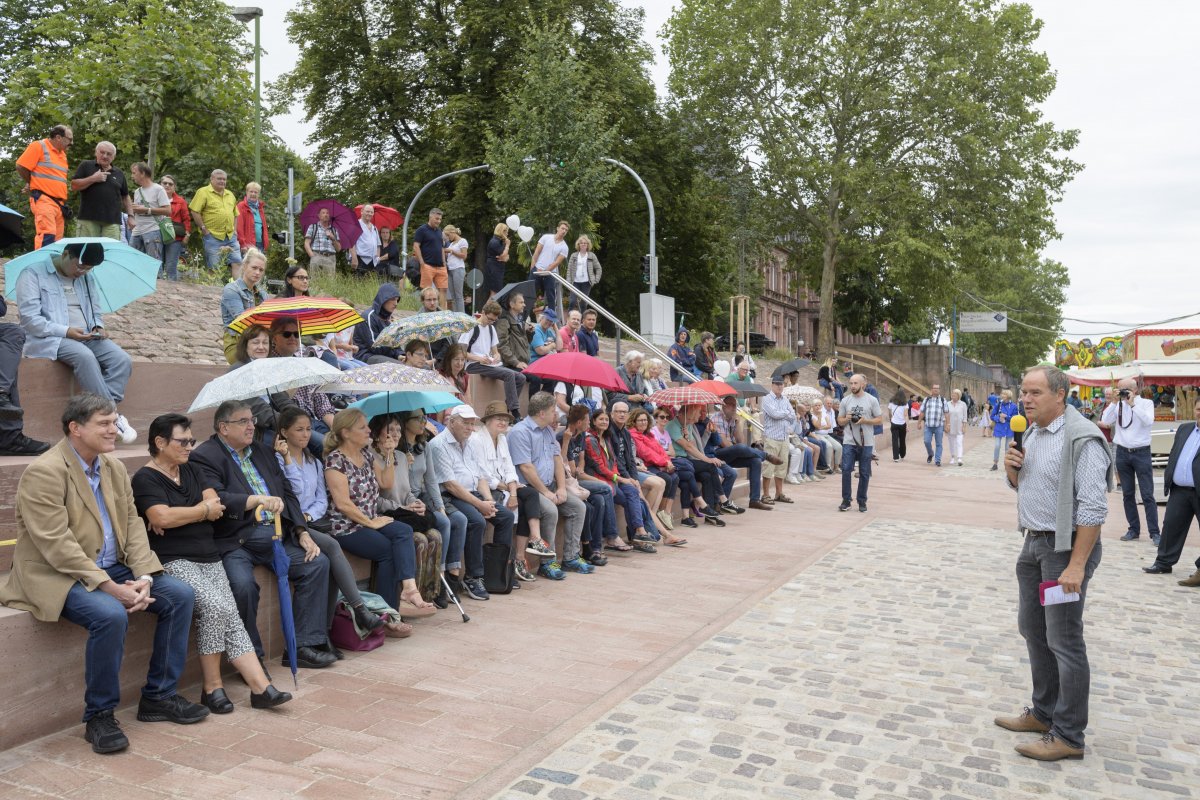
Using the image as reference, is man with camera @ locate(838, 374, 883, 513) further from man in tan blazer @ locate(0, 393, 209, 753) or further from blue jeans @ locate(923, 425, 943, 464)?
man in tan blazer @ locate(0, 393, 209, 753)

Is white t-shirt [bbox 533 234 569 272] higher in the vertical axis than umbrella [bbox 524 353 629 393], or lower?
higher

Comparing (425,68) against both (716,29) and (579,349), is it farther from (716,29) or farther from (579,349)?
(579,349)

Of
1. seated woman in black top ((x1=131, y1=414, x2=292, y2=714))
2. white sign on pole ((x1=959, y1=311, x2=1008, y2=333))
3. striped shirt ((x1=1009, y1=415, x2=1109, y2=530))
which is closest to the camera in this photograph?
striped shirt ((x1=1009, y1=415, x2=1109, y2=530))

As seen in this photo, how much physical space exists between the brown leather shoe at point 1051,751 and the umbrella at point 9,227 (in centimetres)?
778

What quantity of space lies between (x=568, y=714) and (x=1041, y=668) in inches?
103

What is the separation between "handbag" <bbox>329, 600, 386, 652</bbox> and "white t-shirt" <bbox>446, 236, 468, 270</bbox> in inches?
414

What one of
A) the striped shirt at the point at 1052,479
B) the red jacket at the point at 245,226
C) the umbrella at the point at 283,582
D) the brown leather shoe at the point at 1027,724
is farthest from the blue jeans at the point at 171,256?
the brown leather shoe at the point at 1027,724

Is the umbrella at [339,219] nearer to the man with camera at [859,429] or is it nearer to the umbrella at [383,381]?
the man with camera at [859,429]

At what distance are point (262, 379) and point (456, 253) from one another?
10.8m

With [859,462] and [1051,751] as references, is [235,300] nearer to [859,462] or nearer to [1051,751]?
[1051,751]

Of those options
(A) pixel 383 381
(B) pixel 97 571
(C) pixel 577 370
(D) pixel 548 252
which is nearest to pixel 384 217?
(D) pixel 548 252

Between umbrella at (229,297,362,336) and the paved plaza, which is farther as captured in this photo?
umbrella at (229,297,362,336)

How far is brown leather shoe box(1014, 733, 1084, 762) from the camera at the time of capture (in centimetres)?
489

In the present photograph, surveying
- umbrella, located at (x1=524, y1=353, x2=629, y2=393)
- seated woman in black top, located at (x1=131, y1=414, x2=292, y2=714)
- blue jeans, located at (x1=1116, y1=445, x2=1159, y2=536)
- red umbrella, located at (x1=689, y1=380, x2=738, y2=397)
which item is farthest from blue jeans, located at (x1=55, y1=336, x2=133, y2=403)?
blue jeans, located at (x1=1116, y1=445, x2=1159, y2=536)
